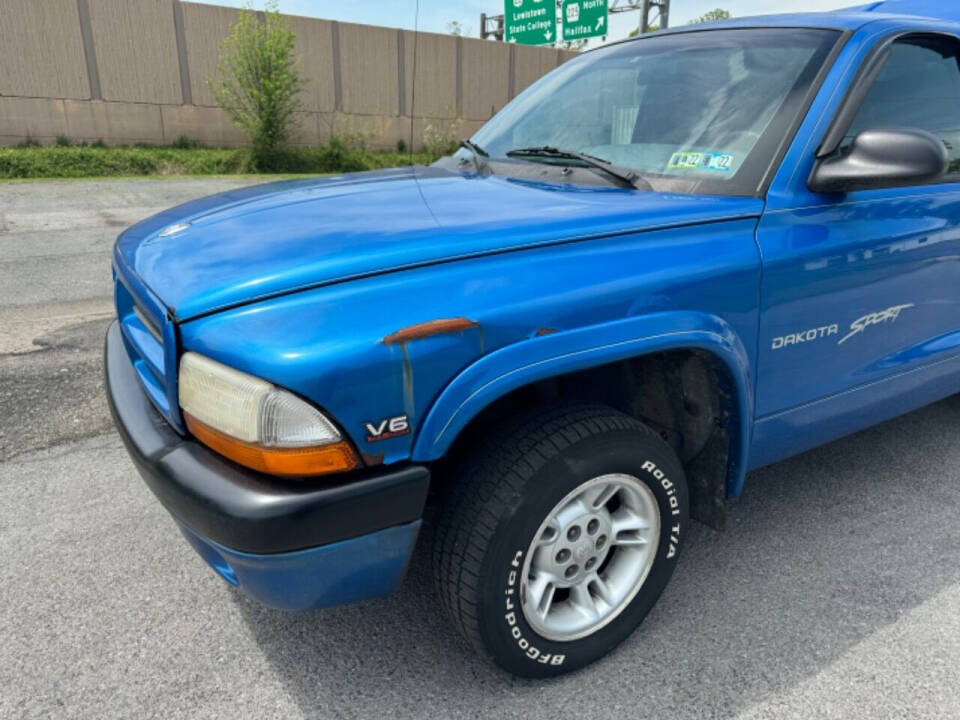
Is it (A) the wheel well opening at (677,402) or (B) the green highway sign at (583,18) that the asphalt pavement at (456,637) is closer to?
(A) the wheel well opening at (677,402)

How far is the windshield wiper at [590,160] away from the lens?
2.29 metres

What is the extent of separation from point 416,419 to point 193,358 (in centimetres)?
51

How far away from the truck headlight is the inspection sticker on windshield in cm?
146

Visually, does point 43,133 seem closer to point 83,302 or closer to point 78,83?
point 78,83

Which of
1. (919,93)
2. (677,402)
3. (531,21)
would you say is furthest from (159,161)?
(677,402)

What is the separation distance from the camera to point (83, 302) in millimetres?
5453

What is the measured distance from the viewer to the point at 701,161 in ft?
7.50

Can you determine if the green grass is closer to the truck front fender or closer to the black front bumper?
the truck front fender

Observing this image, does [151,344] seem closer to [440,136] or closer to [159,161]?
[159,161]

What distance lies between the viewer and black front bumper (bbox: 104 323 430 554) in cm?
149

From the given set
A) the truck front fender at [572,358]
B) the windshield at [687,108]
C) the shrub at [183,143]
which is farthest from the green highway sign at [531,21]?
the truck front fender at [572,358]

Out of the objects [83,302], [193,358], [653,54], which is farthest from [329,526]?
[83,302]

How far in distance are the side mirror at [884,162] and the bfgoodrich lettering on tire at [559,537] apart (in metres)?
0.95

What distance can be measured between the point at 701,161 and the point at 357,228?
1.13 metres
